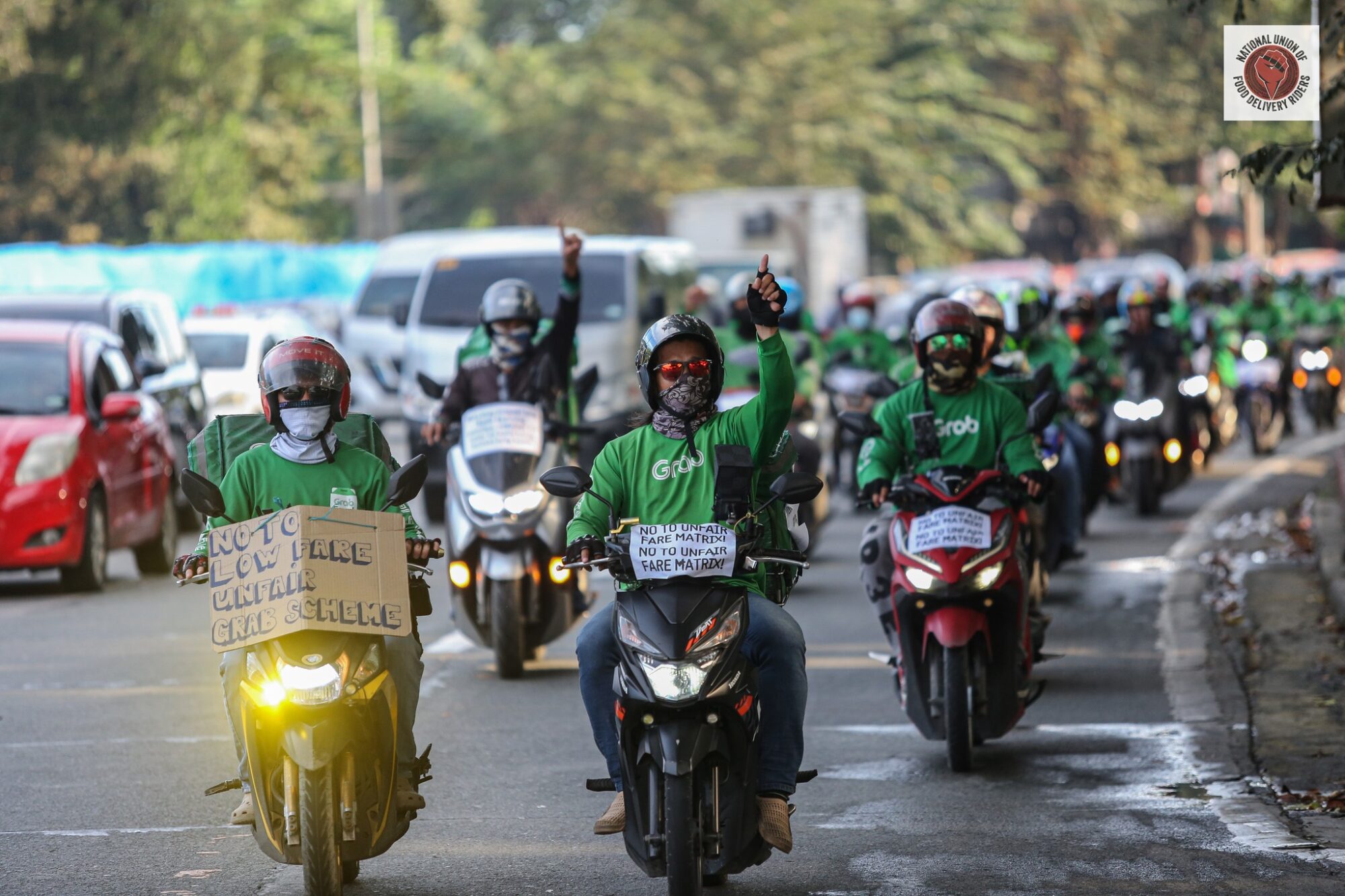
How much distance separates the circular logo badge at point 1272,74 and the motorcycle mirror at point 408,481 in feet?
13.9

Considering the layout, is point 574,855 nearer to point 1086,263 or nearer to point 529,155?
point 1086,263

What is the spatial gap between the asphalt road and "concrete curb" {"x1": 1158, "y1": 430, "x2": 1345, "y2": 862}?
4.1 inches

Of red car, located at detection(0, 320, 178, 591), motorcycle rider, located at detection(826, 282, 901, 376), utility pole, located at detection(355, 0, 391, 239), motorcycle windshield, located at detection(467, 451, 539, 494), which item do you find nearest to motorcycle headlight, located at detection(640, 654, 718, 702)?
motorcycle windshield, located at detection(467, 451, 539, 494)

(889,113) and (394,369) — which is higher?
(889,113)

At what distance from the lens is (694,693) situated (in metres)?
6.02

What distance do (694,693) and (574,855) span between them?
4.73 feet

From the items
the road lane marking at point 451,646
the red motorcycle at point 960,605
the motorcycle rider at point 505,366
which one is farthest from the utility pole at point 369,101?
the red motorcycle at point 960,605

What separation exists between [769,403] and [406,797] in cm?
152

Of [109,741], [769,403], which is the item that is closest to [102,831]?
[109,741]

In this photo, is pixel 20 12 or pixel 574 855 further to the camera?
pixel 20 12

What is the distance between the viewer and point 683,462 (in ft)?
21.6

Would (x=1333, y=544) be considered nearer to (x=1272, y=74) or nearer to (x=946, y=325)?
(x=1272, y=74)

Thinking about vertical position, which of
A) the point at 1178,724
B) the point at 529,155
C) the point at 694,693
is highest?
the point at 529,155

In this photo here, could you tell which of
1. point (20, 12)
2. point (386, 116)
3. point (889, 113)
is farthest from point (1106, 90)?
point (20, 12)
